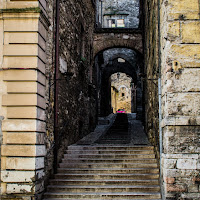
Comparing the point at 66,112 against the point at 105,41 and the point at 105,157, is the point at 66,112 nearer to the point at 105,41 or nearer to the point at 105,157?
the point at 105,157

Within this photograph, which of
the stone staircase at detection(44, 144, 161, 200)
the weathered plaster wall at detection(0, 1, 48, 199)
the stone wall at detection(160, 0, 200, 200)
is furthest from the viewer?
the stone staircase at detection(44, 144, 161, 200)

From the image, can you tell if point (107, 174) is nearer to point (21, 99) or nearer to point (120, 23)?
point (21, 99)

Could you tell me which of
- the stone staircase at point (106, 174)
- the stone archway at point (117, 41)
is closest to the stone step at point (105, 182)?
the stone staircase at point (106, 174)

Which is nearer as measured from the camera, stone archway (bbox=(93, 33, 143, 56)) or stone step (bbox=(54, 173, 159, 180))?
stone step (bbox=(54, 173, 159, 180))

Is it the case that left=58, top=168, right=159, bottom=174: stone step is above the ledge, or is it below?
below

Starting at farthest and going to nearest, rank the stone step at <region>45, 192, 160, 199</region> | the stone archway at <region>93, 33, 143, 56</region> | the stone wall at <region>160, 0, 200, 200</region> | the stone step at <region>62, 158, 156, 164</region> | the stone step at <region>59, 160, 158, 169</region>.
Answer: the stone archway at <region>93, 33, 143, 56</region>
the stone step at <region>62, 158, 156, 164</region>
the stone step at <region>59, 160, 158, 169</region>
the stone step at <region>45, 192, 160, 199</region>
the stone wall at <region>160, 0, 200, 200</region>

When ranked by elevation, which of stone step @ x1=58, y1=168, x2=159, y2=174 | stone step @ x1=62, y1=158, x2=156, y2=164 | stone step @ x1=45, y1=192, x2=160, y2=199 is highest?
stone step @ x1=62, y1=158, x2=156, y2=164

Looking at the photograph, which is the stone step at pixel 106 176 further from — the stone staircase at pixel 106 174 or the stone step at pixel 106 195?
the stone step at pixel 106 195

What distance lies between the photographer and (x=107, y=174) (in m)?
8.03

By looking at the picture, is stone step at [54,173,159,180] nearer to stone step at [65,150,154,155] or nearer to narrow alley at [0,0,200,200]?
narrow alley at [0,0,200,200]

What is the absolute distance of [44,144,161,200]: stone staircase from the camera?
7141 millimetres

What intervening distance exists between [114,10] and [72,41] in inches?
705

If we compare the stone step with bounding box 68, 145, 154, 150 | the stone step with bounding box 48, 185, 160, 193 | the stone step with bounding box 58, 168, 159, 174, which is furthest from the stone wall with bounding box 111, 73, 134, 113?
the stone step with bounding box 48, 185, 160, 193

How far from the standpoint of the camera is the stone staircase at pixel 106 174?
7.14 metres
